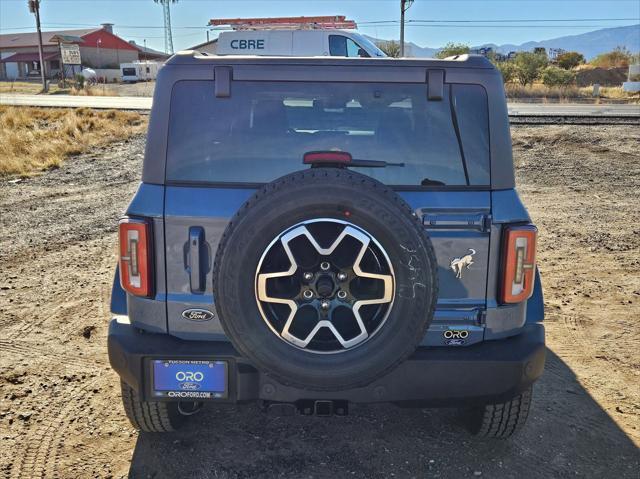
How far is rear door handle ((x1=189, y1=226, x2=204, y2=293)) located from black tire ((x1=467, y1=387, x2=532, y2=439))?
1565 millimetres

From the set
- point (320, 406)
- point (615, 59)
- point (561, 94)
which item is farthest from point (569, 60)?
point (320, 406)

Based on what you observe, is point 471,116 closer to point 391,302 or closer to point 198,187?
point 391,302

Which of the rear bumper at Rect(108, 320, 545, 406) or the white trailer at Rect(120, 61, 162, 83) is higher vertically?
the white trailer at Rect(120, 61, 162, 83)

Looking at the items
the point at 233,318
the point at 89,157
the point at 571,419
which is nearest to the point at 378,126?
the point at 233,318

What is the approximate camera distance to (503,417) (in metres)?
3.08

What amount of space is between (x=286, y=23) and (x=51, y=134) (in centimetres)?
695

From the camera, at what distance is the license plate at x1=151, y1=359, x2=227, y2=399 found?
2645 mm

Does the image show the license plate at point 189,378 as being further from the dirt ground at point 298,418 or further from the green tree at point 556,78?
the green tree at point 556,78

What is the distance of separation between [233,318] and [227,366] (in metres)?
0.36

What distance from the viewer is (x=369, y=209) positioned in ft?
7.64

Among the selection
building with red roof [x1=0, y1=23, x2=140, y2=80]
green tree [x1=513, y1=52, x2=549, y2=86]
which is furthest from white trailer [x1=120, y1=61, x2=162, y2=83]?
green tree [x1=513, y1=52, x2=549, y2=86]

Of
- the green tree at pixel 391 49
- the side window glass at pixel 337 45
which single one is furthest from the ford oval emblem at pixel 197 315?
the green tree at pixel 391 49

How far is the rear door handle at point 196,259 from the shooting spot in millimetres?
2615

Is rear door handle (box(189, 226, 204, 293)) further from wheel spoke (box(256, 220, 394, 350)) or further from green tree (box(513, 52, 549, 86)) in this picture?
green tree (box(513, 52, 549, 86))
